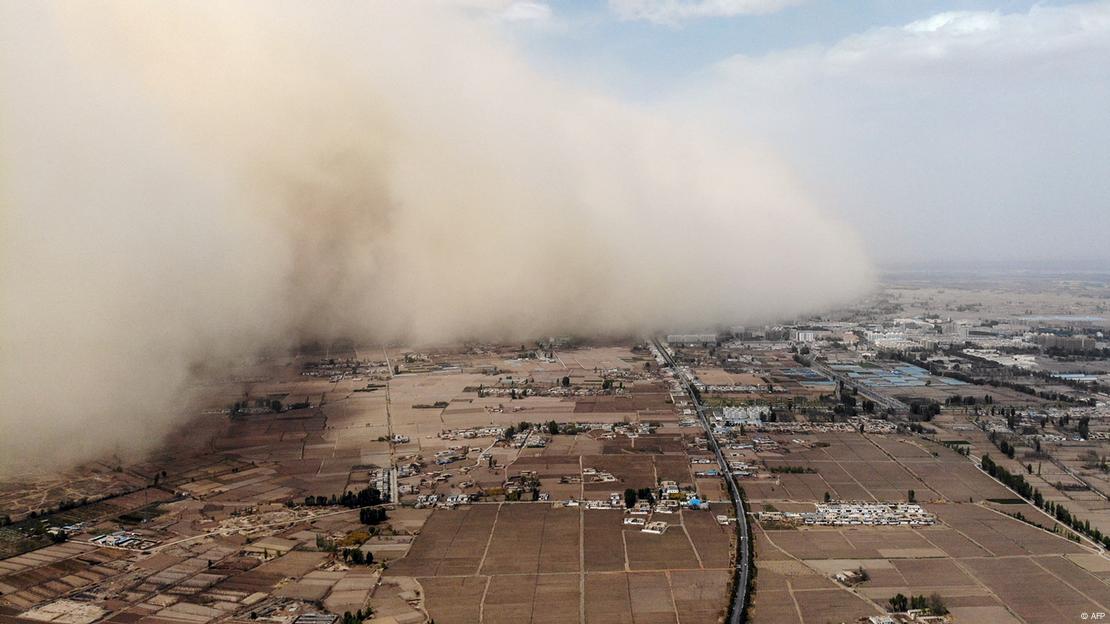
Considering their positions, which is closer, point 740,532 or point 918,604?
point 918,604

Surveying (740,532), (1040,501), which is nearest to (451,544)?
(740,532)

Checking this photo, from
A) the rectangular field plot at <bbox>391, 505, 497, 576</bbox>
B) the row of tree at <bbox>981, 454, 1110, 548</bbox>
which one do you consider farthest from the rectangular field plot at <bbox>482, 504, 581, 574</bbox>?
the row of tree at <bbox>981, 454, 1110, 548</bbox>

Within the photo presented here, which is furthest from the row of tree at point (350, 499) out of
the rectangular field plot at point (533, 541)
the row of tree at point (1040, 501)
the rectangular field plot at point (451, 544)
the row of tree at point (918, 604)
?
the row of tree at point (1040, 501)

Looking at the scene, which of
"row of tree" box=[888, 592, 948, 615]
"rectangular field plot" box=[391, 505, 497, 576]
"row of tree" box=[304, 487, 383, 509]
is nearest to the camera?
"row of tree" box=[888, 592, 948, 615]

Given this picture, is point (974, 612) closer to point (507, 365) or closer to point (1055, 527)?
point (1055, 527)

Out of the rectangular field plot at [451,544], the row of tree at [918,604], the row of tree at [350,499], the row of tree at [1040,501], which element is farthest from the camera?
the row of tree at [350,499]

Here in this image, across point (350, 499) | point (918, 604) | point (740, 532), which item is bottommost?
point (918, 604)

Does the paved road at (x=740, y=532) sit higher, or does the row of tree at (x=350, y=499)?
the row of tree at (x=350, y=499)

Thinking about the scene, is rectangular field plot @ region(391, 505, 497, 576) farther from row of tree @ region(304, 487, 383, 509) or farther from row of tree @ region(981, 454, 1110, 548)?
row of tree @ region(981, 454, 1110, 548)

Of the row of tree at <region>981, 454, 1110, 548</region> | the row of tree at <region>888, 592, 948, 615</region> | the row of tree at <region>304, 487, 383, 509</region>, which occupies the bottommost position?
the row of tree at <region>888, 592, 948, 615</region>

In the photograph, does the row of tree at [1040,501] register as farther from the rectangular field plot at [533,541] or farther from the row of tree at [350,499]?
the row of tree at [350,499]

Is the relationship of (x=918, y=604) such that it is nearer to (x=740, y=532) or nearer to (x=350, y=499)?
(x=740, y=532)

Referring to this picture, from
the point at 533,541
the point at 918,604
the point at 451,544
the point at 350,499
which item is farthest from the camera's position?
the point at 350,499
